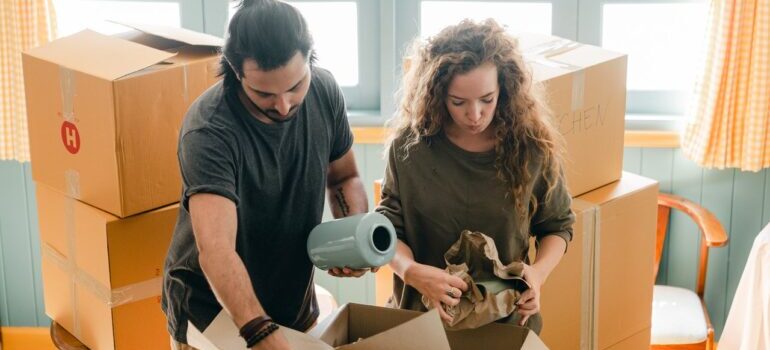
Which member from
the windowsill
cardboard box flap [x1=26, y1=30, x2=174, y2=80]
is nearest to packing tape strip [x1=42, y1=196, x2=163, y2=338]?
cardboard box flap [x1=26, y1=30, x2=174, y2=80]

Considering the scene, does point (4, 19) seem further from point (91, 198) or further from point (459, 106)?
point (459, 106)

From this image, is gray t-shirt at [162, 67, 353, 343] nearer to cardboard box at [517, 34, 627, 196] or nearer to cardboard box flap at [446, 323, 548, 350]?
cardboard box flap at [446, 323, 548, 350]

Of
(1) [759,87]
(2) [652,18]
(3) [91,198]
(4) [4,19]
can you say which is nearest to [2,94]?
(4) [4,19]

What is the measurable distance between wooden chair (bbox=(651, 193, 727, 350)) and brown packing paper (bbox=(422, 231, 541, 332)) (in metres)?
1.43

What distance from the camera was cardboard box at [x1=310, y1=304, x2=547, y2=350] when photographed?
5.23 feet

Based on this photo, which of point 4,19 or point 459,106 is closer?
point 459,106

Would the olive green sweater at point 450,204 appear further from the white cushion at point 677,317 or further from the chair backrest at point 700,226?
the chair backrest at point 700,226

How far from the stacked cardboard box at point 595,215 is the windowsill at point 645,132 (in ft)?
2.05

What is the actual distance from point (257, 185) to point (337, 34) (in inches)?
73.2

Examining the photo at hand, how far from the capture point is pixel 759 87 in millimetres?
3115

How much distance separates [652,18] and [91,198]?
1988 millimetres

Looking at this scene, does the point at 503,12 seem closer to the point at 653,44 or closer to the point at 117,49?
the point at 653,44

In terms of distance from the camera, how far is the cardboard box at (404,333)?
159 centimetres

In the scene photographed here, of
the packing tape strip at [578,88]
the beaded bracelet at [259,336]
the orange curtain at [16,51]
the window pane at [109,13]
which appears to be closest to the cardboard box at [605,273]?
the packing tape strip at [578,88]
